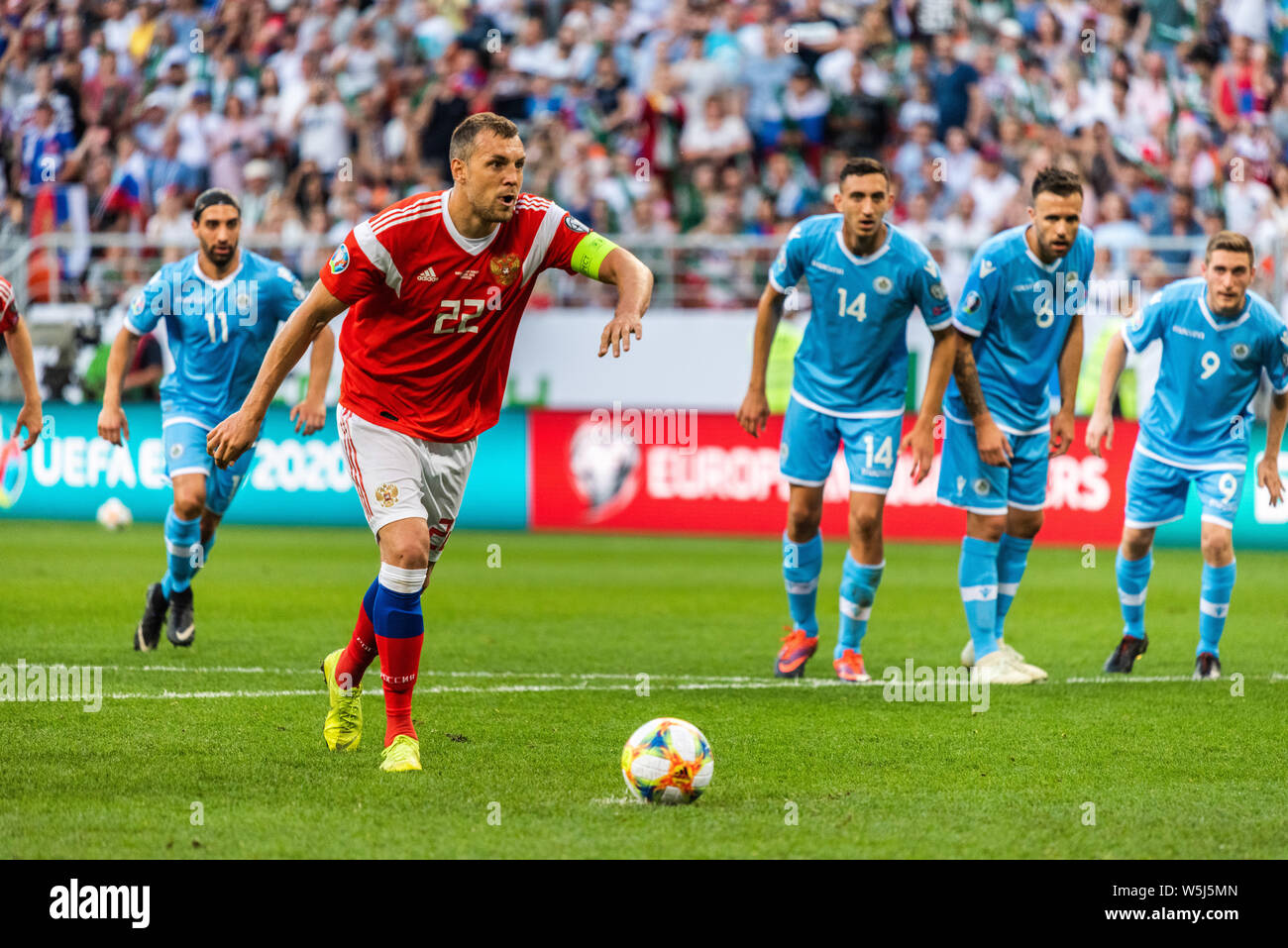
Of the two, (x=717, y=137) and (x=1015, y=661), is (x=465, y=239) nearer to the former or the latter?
(x=1015, y=661)

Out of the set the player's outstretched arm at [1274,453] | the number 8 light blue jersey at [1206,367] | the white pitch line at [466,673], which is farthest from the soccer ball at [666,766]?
the number 8 light blue jersey at [1206,367]

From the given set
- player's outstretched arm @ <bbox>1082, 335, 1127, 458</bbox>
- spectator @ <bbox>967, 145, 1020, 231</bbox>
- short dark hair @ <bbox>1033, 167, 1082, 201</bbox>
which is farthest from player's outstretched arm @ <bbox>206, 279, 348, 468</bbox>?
spectator @ <bbox>967, 145, 1020, 231</bbox>

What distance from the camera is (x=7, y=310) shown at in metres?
8.34

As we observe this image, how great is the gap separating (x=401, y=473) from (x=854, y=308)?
3158mm

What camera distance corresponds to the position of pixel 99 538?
16109 millimetres

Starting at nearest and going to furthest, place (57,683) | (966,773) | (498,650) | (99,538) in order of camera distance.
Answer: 1. (966,773)
2. (57,683)
3. (498,650)
4. (99,538)

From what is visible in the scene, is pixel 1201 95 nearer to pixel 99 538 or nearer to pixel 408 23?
pixel 408 23

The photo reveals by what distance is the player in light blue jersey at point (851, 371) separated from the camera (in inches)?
338

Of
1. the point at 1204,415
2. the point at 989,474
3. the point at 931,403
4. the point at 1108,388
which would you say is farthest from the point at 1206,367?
the point at 931,403

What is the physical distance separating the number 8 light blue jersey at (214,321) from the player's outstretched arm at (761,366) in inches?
103

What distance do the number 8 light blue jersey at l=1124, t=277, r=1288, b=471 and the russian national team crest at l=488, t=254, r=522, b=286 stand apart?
4.08m

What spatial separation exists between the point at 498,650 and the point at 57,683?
2620 mm

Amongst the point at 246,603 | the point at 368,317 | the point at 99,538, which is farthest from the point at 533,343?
the point at 368,317

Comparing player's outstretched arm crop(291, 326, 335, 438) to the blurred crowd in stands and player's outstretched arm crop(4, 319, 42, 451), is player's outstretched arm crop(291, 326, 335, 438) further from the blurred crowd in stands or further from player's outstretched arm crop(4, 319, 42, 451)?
the blurred crowd in stands
